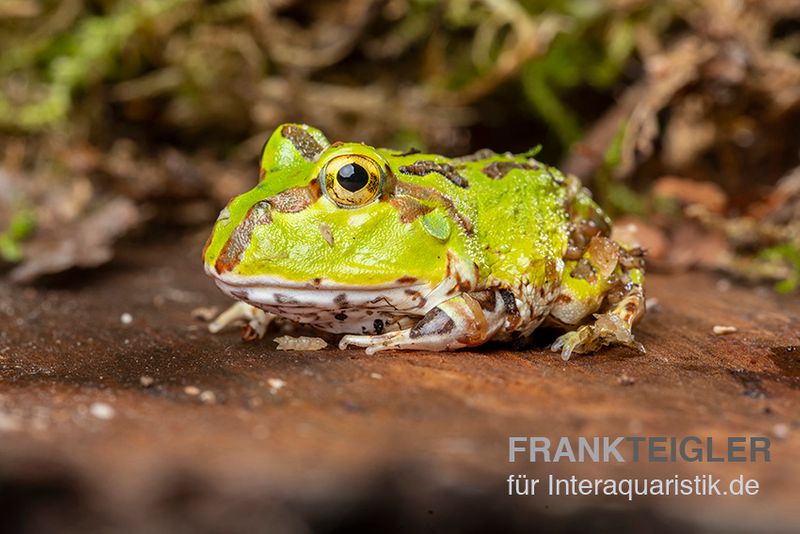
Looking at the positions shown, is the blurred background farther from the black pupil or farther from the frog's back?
the black pupil

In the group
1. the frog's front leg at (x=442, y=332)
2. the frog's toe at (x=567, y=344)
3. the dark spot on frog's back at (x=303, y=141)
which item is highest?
the dark spot on frog's back at (x=303, y=141)

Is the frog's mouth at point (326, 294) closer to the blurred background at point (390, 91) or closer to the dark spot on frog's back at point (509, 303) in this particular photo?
the dark spot on frog's back at point (509, 303)

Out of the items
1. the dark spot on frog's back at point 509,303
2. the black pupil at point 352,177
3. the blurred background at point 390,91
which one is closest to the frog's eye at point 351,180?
the black pupil at point 352,177

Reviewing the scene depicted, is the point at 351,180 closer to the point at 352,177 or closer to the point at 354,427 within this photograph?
the point at 352,177

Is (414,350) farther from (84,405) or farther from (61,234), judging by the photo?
(61,234)

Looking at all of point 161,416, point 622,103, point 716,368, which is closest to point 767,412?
point 716,368

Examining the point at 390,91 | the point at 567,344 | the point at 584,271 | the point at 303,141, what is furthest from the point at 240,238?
the point at 390,91
